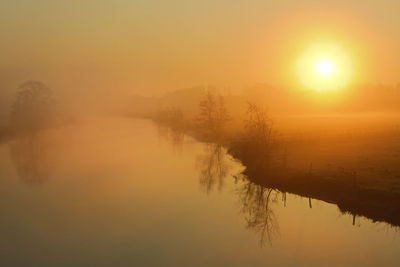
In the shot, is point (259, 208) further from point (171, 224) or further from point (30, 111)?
point (30, 111)

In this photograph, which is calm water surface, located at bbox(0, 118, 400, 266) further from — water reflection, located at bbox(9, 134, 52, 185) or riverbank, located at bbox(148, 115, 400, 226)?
riverbank, located at bbox(148, 115, 400, 226)

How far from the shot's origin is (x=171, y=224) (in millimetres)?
31312

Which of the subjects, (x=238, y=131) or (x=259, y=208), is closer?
(x=259, y=208)

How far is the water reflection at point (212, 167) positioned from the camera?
153 ft

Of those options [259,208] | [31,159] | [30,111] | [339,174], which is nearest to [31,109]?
[30,111]

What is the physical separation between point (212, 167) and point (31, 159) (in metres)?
38.5

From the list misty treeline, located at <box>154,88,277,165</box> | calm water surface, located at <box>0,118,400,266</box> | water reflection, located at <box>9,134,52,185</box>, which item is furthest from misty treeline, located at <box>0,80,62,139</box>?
calm water surface, located at <box>0,118,400,266</box>

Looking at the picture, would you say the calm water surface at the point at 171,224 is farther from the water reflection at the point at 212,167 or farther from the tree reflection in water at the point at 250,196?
the water reflection at the point at 212,167

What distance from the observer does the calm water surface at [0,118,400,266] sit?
24797mm

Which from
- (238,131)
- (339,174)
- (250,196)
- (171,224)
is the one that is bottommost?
(171,224)

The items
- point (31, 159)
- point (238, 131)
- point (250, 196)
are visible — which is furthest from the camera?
point (238, 131)

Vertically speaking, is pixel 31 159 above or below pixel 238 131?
below

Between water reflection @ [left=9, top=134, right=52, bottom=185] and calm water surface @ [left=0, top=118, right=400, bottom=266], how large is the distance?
0.60 m

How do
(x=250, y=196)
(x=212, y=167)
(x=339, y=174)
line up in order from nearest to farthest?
(x=250, y=196)
(x=339, y=174)
(x=212, y=167)
